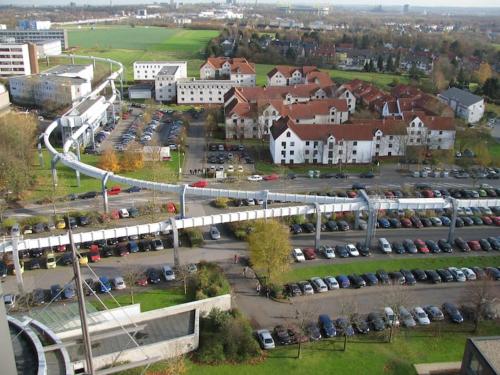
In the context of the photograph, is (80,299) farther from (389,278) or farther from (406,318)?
(389,278)

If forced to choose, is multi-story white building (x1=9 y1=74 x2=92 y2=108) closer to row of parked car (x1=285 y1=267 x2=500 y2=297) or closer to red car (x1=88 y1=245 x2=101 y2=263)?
red car (x1=88 y1=245 x2=101 y2=263)

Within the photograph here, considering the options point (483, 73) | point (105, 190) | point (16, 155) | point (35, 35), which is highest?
point (35, 35)

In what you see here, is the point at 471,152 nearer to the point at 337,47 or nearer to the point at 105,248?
the point at 105,248

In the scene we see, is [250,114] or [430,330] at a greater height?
[250,114]

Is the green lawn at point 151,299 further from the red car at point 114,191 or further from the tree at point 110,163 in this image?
the tree at point 110,163

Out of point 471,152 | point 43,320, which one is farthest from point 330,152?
point 43,320

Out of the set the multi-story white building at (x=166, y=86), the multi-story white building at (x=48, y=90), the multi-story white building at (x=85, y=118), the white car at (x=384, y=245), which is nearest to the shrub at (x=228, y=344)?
the white car at (x=384, y=245)

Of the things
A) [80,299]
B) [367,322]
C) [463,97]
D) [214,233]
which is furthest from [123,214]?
[463,97]
